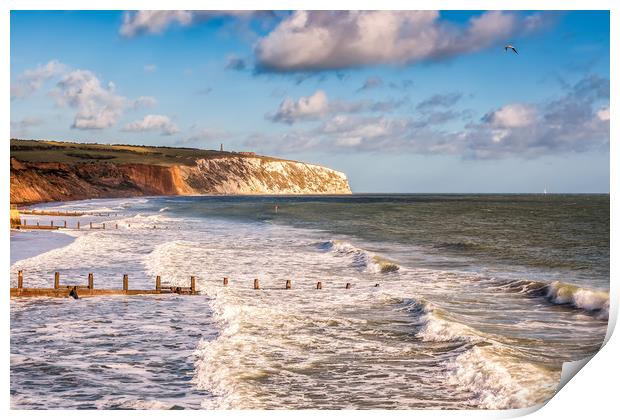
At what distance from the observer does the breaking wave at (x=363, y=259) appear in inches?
1414

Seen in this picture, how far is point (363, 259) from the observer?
133ft

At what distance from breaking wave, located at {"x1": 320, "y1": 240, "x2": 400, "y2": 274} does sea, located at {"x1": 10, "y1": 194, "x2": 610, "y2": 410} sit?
237 mm

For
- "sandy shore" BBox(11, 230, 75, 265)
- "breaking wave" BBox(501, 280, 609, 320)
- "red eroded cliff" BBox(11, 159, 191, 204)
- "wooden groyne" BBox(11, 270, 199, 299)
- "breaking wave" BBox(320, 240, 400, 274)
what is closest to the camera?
"wooden groyne" BBox(11, 270, 199, 299)

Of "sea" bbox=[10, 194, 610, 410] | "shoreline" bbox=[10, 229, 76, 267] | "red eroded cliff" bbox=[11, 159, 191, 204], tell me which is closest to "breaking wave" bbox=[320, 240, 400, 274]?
"sea" bbox=[10, 194, 610, 410]

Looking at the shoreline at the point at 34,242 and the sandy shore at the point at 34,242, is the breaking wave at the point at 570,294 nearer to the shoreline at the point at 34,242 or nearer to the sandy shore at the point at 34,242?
the shoreline at the point at 34,242

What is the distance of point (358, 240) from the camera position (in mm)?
57438

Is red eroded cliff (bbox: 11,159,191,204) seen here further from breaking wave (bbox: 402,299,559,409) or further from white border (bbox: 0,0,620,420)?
breaking wave (bbox: 402,299,559,409)

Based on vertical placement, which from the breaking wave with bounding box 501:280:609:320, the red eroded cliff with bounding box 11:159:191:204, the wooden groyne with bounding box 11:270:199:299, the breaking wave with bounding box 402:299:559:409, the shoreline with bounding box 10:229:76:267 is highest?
the red eroded cliff with bounding box 11:159:191:204

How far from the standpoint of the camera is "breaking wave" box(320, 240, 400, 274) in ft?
118

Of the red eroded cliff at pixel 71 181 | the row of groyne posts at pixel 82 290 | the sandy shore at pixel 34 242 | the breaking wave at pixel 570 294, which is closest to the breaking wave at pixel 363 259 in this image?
the breaking wave at pixel 570 294

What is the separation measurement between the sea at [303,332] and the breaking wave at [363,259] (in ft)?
0.78
